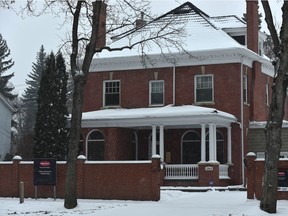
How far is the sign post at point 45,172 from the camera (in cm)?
2419

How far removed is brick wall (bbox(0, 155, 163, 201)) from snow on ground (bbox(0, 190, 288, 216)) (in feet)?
2.30

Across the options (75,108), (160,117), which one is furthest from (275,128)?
(160,117)

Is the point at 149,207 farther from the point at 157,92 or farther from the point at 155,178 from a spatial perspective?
the point at 157,92

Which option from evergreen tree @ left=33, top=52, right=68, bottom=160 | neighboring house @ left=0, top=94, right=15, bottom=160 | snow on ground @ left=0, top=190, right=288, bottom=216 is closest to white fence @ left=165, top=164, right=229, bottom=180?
evergreen tree @ left=33, top=52, right=68, bottom=160

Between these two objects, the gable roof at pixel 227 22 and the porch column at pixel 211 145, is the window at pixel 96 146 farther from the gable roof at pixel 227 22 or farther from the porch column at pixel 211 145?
the gable roof at pixel 227 22

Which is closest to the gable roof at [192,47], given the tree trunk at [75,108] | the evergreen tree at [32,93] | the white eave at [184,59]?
the white eave at [184,59]

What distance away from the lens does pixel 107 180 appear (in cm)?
2358

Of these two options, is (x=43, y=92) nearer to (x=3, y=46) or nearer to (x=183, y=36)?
(x=183, y=36)

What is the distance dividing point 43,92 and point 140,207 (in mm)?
16307

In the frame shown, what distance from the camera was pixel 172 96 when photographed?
116ft

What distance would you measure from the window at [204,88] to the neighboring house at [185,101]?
6 centimetres

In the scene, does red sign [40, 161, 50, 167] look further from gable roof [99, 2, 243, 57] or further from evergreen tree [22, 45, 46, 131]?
evergreen tree [22, 45, 46, 131]

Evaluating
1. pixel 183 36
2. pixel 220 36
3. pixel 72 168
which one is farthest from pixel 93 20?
pixel 220 36

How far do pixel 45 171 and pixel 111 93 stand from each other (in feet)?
44.2
